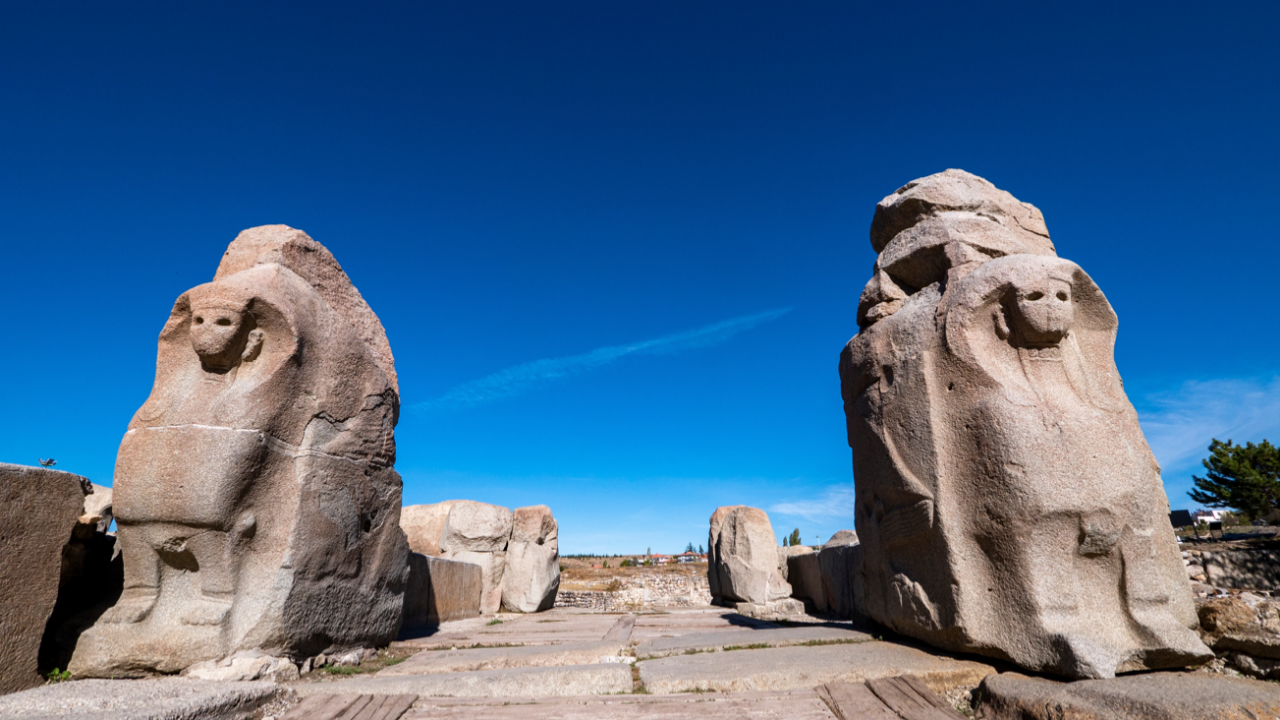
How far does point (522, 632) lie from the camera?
5973 millimetres

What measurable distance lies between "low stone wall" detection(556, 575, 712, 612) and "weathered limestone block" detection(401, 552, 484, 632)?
613 centimetres

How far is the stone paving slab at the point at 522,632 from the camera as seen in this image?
16.8ft

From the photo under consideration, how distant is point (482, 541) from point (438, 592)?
87.2 inches

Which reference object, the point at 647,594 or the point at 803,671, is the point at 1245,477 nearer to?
the point at 647,594

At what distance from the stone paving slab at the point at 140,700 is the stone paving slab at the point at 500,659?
37.7 inches

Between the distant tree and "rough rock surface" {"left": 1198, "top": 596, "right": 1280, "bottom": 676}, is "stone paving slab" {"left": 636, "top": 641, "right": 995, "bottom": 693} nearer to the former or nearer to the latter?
"rough rock surface" {"left": 1198, "top": 596, "right": 1280, "bottom": 676}

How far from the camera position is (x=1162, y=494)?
3.66 m

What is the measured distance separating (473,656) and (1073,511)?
11.5 feet

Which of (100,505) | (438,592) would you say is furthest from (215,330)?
(438,592)

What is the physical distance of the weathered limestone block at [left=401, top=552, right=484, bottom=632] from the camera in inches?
234

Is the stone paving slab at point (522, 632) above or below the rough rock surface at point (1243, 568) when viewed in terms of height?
below

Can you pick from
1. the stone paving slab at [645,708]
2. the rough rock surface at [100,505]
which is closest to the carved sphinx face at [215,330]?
the rough rock surface at [100,505]

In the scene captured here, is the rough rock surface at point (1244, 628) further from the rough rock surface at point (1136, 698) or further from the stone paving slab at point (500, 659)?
the stone paving slab at point (500, 659)

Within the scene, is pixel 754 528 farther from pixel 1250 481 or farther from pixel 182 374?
pixel 1250 481
